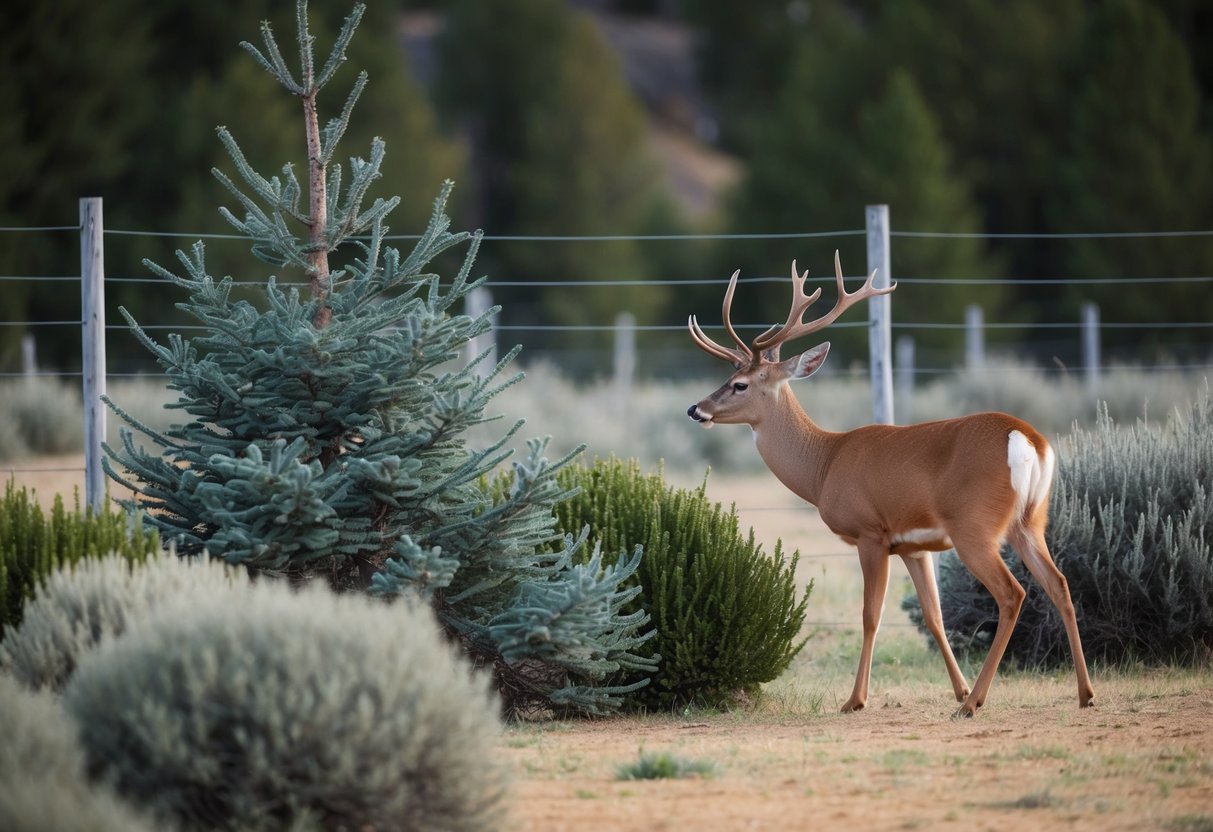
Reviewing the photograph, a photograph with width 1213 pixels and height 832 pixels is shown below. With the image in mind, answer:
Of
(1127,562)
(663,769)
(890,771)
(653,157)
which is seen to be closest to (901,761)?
(890,771)

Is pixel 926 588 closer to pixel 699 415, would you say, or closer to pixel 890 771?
pixel 699 415

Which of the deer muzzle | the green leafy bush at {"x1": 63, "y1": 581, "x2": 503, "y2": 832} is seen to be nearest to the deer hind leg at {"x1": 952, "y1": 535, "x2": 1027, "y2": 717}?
the deer muzzle

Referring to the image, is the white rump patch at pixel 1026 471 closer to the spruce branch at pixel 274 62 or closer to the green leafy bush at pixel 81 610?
the green leafy bush at pixel 81 610

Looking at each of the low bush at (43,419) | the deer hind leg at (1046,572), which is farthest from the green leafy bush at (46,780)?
the low bush at (43,419)

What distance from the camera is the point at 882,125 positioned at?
31.0 metres

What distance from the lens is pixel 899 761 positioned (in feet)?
18.2

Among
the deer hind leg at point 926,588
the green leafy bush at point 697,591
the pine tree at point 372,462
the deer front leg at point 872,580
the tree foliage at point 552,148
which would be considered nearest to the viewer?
the pine tree at point 372,462

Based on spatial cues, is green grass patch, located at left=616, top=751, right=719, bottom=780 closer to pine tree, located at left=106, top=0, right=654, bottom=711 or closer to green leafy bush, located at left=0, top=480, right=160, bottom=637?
pine tree, located at left=106, top=0, right=654, bottom=711

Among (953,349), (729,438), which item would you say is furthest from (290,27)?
(729,438)

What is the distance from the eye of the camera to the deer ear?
7898 millimetres

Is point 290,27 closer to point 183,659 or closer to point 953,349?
point 953,349

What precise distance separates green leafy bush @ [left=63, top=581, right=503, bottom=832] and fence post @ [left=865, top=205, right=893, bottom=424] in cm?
467

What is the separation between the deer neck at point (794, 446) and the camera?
7770 mm

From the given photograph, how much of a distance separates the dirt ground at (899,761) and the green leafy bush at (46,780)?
48.2 inches
